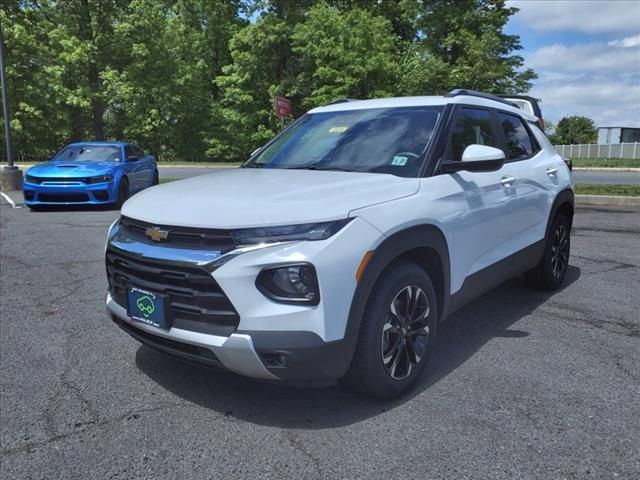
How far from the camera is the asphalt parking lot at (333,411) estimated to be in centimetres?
239

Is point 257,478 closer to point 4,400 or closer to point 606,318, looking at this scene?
point 4,400

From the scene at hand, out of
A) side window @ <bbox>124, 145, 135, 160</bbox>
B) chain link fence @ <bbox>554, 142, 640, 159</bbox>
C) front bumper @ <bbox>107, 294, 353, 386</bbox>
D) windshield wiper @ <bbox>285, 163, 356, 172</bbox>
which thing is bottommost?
front bumper @ <bbox>107, 294, 353, 386</bbox>

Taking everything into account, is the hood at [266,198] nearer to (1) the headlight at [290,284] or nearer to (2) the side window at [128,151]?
(1) the headlight at [290,284]

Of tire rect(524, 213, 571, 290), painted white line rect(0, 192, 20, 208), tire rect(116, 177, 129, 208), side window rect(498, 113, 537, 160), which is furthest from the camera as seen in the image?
painted white line rect(0, 192, 20, 208)

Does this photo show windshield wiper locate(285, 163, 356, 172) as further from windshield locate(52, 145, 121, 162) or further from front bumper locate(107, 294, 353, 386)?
windshield locate(52, 145, 121, 162)

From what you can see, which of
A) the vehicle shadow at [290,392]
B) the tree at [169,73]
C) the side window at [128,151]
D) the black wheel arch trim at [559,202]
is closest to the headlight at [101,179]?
the side window at [128,151]

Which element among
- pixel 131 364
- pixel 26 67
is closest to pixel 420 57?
pixel 26 67

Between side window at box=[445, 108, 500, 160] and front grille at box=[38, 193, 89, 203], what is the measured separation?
27.4 ft

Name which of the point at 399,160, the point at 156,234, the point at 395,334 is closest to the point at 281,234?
the point at 156,234

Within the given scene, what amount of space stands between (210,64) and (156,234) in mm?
41231

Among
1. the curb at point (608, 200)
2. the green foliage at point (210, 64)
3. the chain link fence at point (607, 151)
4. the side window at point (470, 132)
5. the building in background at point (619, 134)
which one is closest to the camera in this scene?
the side window at point (470, 132)

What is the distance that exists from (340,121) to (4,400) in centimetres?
280

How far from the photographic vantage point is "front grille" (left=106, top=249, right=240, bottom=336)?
2492 mm

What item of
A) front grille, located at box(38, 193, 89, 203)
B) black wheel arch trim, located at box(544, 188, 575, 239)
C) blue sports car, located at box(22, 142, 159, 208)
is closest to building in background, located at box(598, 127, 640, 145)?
blue sports car, located at box(22, 142, 159, 208)
